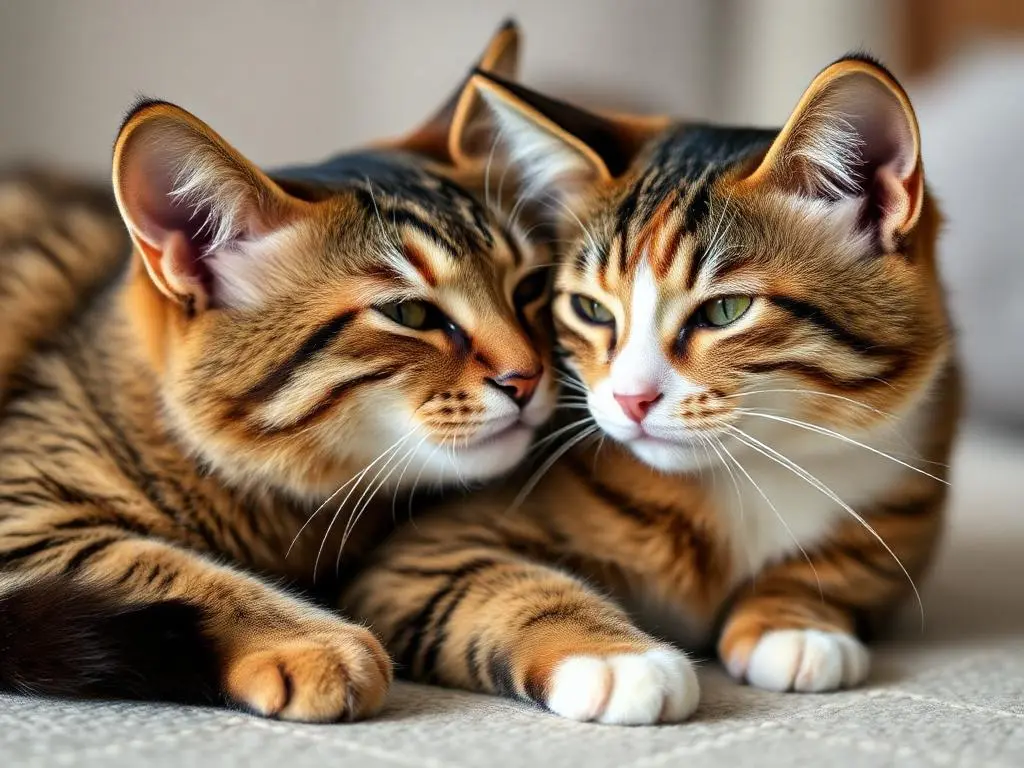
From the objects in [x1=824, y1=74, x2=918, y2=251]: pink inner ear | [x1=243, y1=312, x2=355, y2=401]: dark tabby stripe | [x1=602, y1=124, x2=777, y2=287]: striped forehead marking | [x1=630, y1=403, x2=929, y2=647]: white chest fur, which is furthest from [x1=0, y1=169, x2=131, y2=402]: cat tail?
[x1=824, y1=74, x2=918, y2=251]: pink inner ear

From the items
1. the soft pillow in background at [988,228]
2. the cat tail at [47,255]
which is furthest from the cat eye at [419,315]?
the soft pillow in background at [988,228]

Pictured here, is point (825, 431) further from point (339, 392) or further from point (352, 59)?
point (352, 59)

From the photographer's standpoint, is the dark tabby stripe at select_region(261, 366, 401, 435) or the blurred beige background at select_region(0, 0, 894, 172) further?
the blurred beige background at select_region(0, 0, 894, 172)

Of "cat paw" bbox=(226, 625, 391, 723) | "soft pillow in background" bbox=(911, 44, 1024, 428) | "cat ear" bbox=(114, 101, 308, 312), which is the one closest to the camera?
"cat paw" bbox=(226, 625, 391, 723)

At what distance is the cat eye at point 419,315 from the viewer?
108 cm

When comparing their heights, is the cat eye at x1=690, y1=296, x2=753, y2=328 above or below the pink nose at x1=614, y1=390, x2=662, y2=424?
above

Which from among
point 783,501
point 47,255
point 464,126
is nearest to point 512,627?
point 783,501

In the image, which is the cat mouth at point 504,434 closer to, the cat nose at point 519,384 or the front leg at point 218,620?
the cat nose at point 519,384

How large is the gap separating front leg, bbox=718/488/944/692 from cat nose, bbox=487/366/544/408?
0.99 ft

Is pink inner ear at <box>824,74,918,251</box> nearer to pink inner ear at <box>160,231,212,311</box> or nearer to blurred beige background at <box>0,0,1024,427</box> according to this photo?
pink inner ear at <box>160,231,212,311</box>

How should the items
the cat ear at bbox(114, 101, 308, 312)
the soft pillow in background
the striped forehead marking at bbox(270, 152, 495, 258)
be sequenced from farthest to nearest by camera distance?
the soft pillow in background → the striped forehead marking at bbox(270, 152, 495, 258) → the cat ear at bbox(114, 101, 308, 312)

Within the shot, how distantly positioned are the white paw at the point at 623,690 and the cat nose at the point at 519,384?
0.27 meters

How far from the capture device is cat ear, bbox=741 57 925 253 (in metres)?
0.99

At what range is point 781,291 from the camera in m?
1.04
